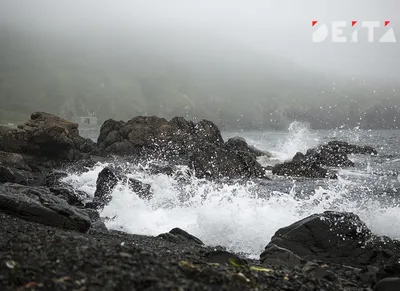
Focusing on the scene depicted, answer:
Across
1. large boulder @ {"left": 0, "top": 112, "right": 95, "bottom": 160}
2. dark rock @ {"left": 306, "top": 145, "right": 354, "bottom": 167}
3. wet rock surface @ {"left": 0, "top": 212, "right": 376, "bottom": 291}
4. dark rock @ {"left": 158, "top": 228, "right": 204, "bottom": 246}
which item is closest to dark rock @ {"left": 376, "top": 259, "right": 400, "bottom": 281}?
wet rock surface @ {"left": 0, "top": 212, "right": 376, "bottom": 291}

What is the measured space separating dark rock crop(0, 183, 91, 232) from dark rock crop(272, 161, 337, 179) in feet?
64.1

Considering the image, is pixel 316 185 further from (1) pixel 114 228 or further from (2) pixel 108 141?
(2) pixel 108 141

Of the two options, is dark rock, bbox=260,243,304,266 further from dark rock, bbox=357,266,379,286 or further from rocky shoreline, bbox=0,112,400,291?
dark rock, bbox=357,266,379,286

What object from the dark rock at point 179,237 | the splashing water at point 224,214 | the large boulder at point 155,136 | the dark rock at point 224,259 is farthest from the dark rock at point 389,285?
the large boulder at point 155,136

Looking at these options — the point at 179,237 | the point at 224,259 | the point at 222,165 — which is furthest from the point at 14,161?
the point at 224,259

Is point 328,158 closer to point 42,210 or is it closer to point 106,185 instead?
point 106,185

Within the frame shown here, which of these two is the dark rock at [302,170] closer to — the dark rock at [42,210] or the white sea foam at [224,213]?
the white sea foam at [224,213]

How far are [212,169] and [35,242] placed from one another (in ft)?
64.0

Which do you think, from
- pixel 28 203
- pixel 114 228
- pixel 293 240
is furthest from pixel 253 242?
pixel 28 203

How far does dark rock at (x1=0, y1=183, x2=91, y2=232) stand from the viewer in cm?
804

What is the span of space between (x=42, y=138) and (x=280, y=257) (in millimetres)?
26246

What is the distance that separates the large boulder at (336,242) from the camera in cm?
886

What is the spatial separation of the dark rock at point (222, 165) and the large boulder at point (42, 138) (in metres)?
11.7

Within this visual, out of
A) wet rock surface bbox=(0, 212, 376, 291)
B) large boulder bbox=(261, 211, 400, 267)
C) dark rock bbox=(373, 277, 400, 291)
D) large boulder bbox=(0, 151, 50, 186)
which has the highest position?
large boulder bbox=(0, 151, 50, 186)
